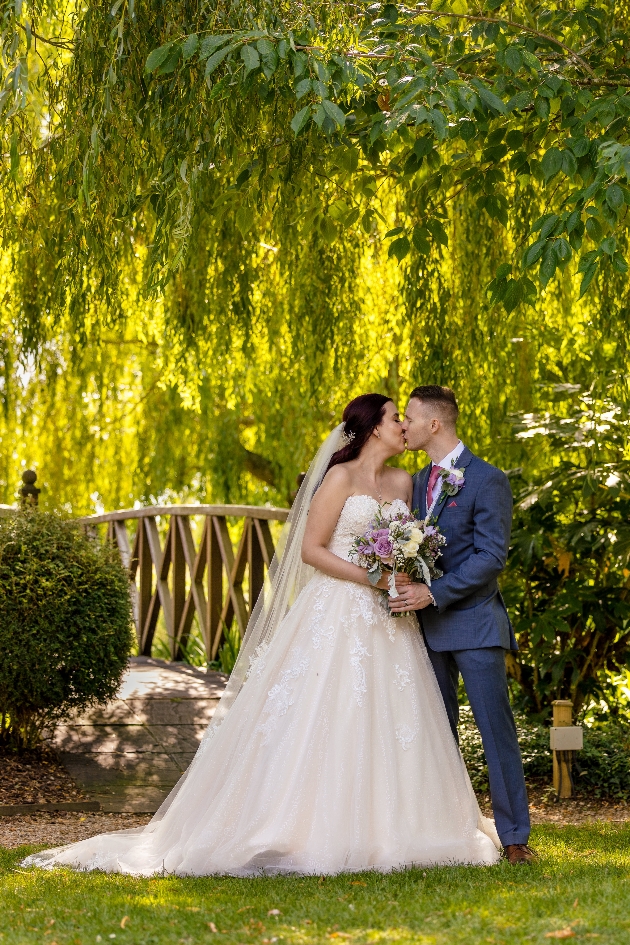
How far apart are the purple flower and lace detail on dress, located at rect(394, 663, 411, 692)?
47 cm

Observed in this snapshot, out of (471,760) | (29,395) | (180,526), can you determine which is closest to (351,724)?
(471,760)

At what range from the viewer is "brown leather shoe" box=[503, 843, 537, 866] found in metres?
4.18

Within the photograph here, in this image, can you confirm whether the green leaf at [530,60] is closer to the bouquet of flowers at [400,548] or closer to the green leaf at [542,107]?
the green leaf at [542,107]

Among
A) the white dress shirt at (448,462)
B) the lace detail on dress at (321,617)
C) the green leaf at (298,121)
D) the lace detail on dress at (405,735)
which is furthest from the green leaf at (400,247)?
→ the lace detail on dress at (405,735)

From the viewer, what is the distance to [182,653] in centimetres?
919

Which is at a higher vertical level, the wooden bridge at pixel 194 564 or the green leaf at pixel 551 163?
the green leaf at pixel 551 163

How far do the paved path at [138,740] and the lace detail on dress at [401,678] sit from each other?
73.3 inches

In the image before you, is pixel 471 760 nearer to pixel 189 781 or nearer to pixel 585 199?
pixel 189 781

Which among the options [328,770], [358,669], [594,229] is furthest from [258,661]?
[594,229]

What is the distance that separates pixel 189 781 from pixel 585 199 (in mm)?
2748

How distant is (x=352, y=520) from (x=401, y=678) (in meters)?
0.68

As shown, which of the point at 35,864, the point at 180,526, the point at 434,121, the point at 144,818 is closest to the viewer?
the point at 434,121

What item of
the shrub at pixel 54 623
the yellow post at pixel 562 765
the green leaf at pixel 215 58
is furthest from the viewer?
the yellow post at pixel 562 765

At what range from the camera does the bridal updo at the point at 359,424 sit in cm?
479
